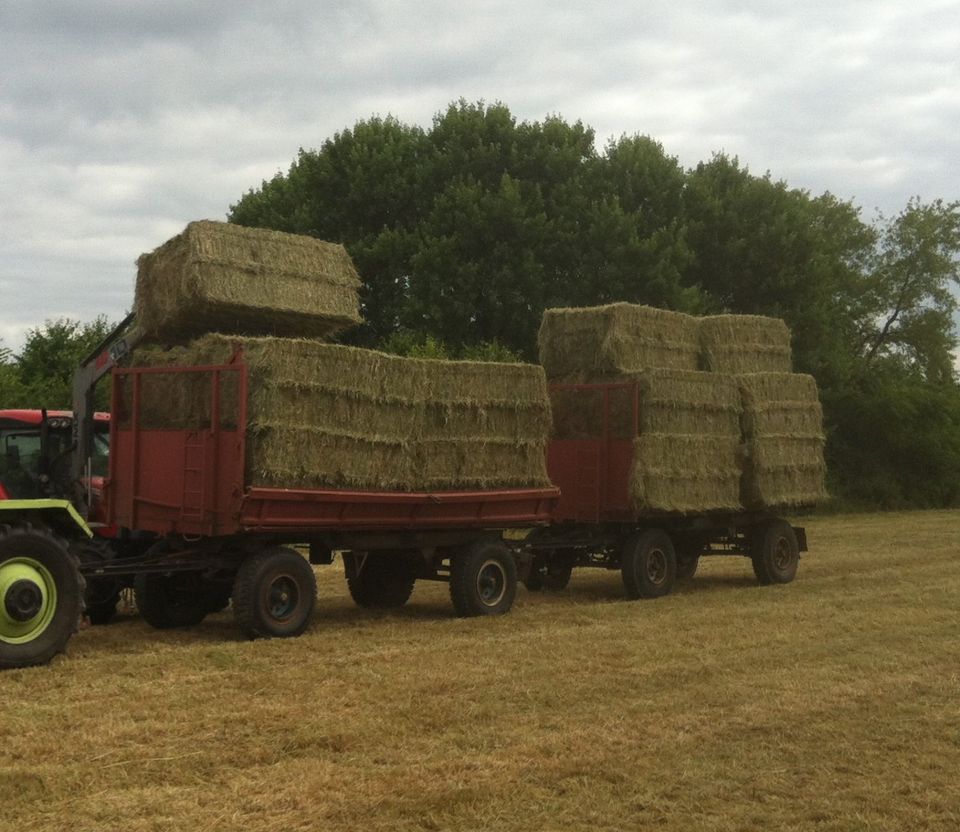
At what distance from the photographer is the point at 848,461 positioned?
124 ft

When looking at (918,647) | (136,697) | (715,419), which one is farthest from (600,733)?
(715,419)

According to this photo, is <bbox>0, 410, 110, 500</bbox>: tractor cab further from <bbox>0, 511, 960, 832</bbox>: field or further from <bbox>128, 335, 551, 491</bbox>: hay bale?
<bbox>0, 511, 960, 832</bbox>: field

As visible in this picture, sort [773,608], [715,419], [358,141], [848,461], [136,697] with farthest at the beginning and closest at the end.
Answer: [848,461] < [358,141] < [715,419] < [773,608] < [136,697]

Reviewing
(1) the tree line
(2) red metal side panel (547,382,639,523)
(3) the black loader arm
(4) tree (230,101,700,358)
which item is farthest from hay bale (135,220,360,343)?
(4) tree (230,101,700,358)

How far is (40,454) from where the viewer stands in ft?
37.9

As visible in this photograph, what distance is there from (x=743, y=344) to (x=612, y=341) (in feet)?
9.41

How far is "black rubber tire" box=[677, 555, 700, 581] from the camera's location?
16806 mm

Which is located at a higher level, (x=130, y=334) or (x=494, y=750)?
(x=130, y=334)

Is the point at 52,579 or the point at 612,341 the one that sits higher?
the point at 612,341

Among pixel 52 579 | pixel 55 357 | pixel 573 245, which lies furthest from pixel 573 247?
pixel 52 579

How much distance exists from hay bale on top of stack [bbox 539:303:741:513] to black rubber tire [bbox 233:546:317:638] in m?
4.77

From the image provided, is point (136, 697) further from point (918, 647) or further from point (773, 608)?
point (773, 608)

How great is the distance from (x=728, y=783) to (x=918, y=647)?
4.93m

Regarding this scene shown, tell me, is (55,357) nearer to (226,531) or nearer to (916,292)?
(226,531)
